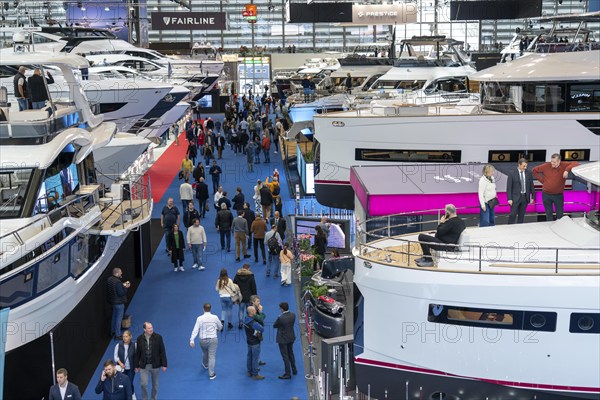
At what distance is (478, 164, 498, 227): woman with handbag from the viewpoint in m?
12.8

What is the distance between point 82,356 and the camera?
1323cm

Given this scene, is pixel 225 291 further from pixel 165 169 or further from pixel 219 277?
pixel 165 169

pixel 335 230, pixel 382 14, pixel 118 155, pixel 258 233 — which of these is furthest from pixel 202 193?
pixel 382 14

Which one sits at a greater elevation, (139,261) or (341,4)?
(341,4)

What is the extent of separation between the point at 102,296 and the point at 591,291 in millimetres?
8093

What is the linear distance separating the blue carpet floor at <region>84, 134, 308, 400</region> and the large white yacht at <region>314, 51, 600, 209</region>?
139 inches

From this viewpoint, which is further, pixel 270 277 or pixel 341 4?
pixel 341 4

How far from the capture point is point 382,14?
40.2 meters

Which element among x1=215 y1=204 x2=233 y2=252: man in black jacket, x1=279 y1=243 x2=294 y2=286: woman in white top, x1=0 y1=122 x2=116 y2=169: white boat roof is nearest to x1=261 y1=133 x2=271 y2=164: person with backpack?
x1=215 y1=204 x2=233 y2=252: man in black jacket

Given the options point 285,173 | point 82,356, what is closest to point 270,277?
point 82,356

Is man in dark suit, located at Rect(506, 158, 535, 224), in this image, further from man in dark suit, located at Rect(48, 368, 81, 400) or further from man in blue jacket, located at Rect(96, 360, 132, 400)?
man in dark suit, located at Rect(48, 368, 81, 400)

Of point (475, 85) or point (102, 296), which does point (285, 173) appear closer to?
point (475, 85)

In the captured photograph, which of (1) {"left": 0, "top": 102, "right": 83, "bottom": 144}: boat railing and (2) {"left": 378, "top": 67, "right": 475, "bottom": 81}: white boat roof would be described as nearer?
(1) {"left": 0, "top": 102, "right": 83, "bottom": 144}: boat railing

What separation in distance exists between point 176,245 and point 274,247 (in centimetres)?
221
